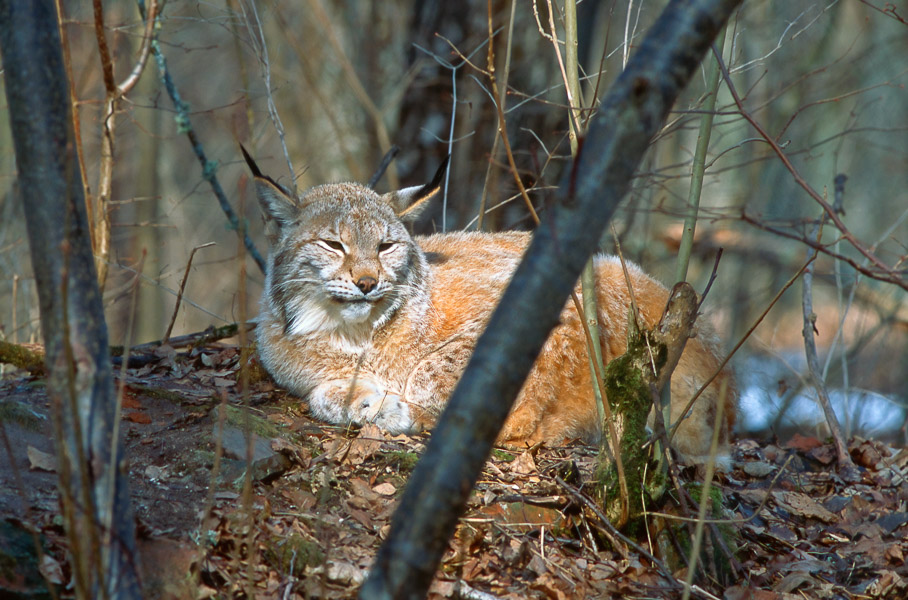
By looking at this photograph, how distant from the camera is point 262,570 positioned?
2924mm

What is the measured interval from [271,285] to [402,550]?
326 centimetres

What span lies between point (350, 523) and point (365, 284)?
1.55 meters

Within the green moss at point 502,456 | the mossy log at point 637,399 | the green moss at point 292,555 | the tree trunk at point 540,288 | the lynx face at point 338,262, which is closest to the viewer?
the tree trunk at point 540,288

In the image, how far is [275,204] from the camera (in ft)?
16.0

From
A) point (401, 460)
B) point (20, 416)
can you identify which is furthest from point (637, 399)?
point (20, 416)

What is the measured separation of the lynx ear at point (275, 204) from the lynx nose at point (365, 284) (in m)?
0.75

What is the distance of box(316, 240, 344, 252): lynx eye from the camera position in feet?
15.4

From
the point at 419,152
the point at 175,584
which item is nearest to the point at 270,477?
the point at 175,584

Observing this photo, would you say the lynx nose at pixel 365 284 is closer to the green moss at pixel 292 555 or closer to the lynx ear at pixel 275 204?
the lynx ear at pixel 275 204

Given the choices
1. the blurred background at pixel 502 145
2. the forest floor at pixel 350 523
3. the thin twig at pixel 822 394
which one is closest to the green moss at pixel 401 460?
the forest floor at pixel 350 523

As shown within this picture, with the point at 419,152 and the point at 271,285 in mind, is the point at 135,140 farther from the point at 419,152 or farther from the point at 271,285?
the point at 271,285

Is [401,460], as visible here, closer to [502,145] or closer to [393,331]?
[393,331]

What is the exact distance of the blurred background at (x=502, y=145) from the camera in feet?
18.7

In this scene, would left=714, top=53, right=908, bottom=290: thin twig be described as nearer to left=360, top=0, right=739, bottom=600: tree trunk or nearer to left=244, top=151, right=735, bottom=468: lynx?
left=360, top=0, right=739, bottom=600: tree trunk
